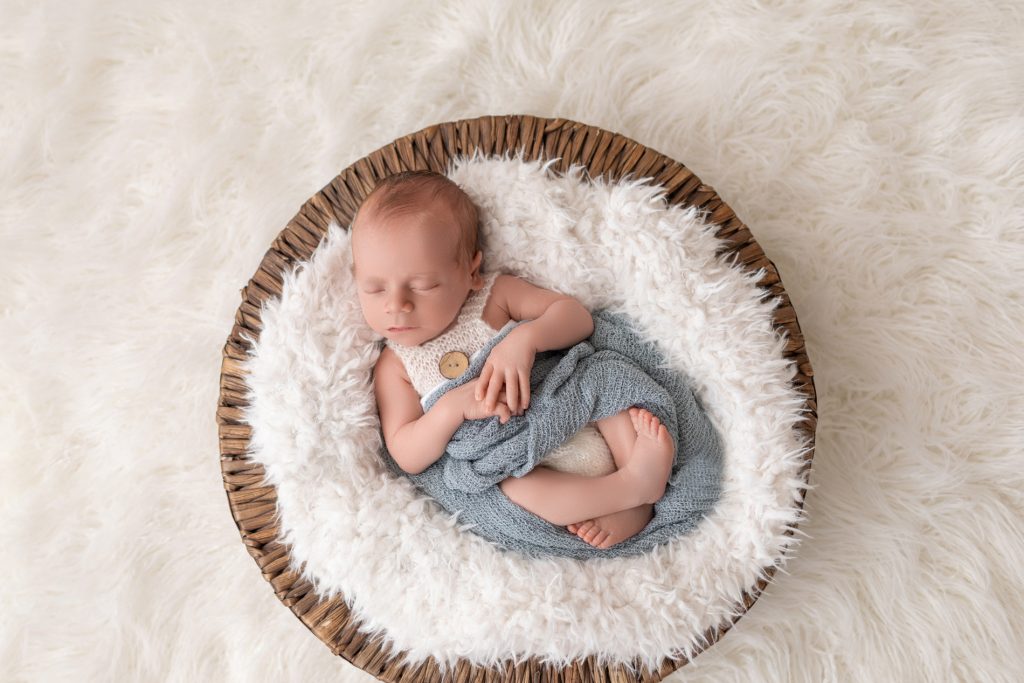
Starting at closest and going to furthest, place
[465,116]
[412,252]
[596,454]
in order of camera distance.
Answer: [412,252] < [596,454] < [465,116]

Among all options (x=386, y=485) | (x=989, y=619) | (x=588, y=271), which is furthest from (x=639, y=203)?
(x=989, y=619)

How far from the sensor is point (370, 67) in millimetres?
1711

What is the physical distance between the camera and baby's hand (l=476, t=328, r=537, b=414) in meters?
1.37

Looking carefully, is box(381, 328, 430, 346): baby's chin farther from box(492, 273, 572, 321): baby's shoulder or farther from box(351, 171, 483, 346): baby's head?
box(492, 273, 572, 321): baby's shoulder

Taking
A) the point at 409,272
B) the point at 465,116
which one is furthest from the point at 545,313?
the point at 465,116

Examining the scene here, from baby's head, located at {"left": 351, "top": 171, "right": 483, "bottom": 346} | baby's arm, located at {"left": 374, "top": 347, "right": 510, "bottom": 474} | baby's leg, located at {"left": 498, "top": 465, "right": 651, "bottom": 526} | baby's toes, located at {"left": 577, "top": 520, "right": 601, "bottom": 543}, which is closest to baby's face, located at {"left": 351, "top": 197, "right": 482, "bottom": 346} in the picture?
baby's head, located at {"left": 351, "top": 171, "right": 483, "bottom": 346}

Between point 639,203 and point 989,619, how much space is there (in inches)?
43.5

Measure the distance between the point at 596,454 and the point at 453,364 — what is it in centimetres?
33

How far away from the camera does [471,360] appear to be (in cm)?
145

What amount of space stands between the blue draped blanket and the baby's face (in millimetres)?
128

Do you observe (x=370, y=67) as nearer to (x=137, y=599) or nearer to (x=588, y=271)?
(x=588, y=271)

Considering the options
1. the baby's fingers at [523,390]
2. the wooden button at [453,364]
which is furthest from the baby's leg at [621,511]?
the wooden button at [453,364]

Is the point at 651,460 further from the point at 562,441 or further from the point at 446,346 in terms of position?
the point at 446,346

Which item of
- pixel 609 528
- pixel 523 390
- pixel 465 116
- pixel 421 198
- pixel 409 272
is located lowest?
pixel 609 528
